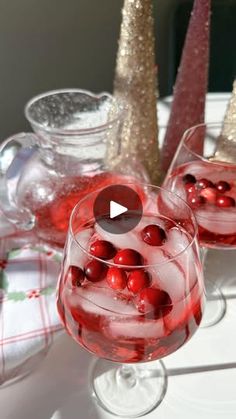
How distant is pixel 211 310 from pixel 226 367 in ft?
0.28

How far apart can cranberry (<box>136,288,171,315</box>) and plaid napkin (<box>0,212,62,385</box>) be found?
0.17 m

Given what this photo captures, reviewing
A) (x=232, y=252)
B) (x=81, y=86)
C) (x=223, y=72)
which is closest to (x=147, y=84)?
(x=232, y=252)

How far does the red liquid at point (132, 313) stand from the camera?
456 millimetres

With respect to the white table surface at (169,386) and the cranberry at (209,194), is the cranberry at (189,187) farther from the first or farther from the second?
the white table surface at (169,386)

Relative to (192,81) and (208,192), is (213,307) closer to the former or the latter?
(208,192)

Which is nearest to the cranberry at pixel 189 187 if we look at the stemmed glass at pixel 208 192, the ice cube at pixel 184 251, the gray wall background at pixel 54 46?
the stemmed glass at pixel 208 192

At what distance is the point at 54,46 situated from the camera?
1.70 m

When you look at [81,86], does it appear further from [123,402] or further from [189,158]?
[123,402]

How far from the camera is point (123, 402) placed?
563mm

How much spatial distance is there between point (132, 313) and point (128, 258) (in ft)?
0.17

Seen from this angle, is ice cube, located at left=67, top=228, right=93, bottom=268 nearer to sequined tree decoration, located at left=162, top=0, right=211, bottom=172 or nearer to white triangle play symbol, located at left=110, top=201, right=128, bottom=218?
white triangle play symbol, located at left=110, top=201, right=128, bottom=218

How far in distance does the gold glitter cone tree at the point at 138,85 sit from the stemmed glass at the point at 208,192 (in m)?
0.08
